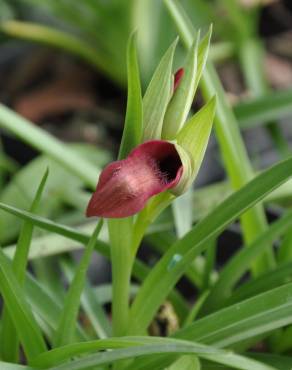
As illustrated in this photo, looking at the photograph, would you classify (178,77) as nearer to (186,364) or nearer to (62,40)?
(186,364)

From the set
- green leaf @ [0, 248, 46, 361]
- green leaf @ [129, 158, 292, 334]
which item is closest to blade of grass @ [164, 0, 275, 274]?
green leaf @ [129, 158, 292, 334]

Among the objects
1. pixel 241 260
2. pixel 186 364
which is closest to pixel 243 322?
pixel 186 364

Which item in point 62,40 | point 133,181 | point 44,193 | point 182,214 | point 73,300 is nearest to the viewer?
point 133,181

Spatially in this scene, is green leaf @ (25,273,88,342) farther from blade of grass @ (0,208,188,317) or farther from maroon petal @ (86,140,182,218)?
maroon petal @ (86,140,182,218)

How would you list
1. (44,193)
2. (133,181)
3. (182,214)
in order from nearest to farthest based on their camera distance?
(133,181) < (182,214) < (44,193)

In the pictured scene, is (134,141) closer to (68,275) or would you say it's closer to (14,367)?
(14,367)

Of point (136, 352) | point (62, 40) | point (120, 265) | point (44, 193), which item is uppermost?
point (62, 40)
